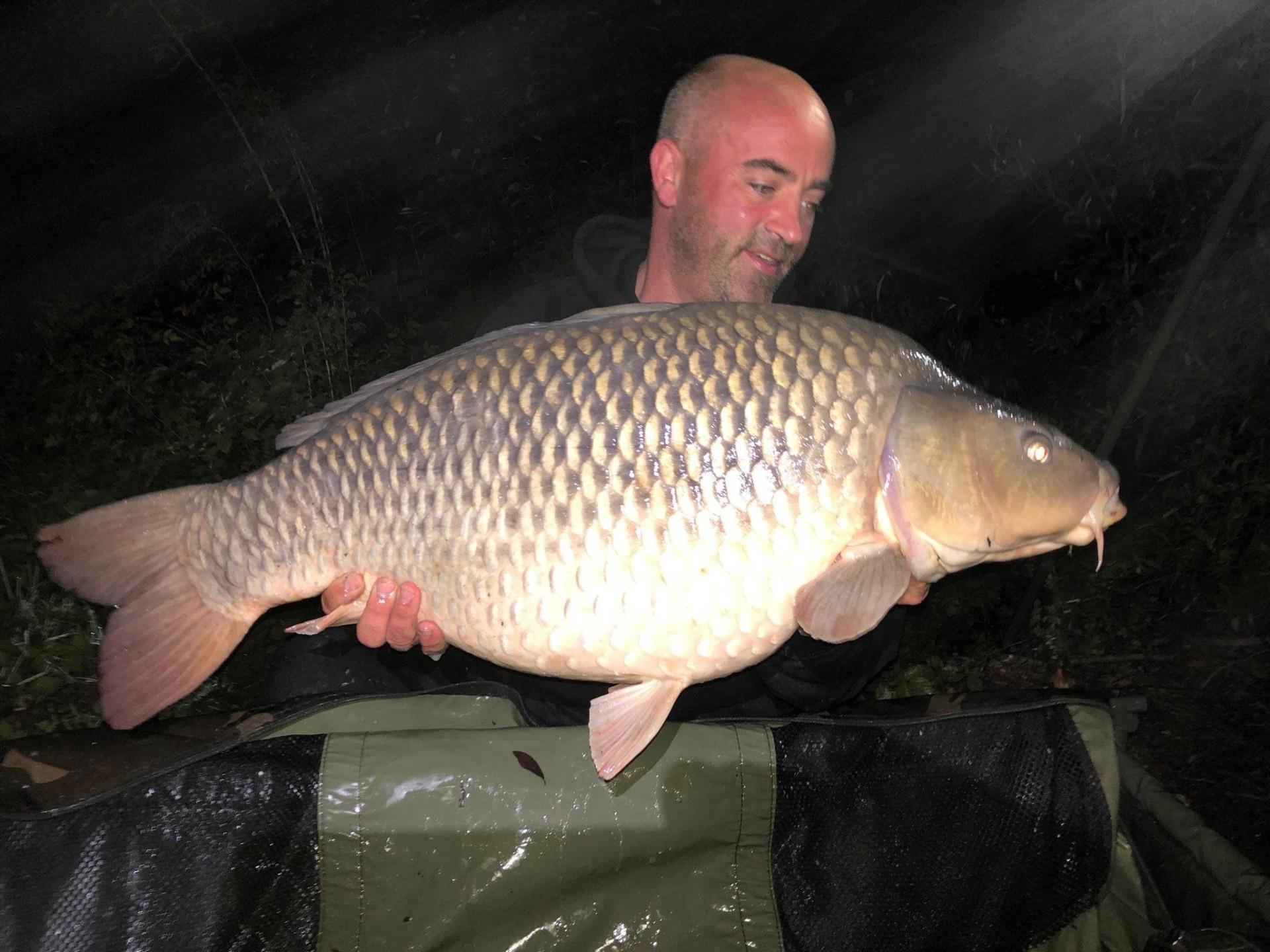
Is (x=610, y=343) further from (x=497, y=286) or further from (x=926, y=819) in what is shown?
(x=497, y=286)

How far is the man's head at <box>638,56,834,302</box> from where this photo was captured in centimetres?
208

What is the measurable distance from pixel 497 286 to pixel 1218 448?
4.15 metres

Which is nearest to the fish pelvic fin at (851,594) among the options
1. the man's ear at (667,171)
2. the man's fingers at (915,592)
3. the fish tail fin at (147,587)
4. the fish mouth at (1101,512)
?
the man's fingers at (915,592)

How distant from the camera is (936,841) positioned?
4.23ft

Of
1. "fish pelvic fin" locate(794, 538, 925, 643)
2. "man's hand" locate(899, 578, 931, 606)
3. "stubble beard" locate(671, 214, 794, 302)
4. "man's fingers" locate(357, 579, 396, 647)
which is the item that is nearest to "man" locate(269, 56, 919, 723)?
"stubble beard" locate(671, 214, 794, 302)

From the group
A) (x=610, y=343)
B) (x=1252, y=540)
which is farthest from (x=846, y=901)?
(x=1252, y=540)

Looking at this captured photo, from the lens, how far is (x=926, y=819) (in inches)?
51.1

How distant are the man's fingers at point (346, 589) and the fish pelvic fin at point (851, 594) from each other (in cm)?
63

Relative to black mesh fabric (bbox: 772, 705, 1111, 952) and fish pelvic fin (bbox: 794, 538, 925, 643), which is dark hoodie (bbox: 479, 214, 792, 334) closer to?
fish pelvic fin (bbox: 794, 538, 925, 643)

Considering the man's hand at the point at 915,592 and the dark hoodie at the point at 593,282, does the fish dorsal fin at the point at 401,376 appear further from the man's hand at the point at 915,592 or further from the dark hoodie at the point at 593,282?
the dark hoodie at the point at 593,282

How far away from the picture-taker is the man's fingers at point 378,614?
51.6 inches

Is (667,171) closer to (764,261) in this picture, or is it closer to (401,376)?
(764,261)

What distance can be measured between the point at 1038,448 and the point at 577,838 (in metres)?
0.84

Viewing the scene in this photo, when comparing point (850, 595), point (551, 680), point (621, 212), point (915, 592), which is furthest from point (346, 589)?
point (621, 212)
